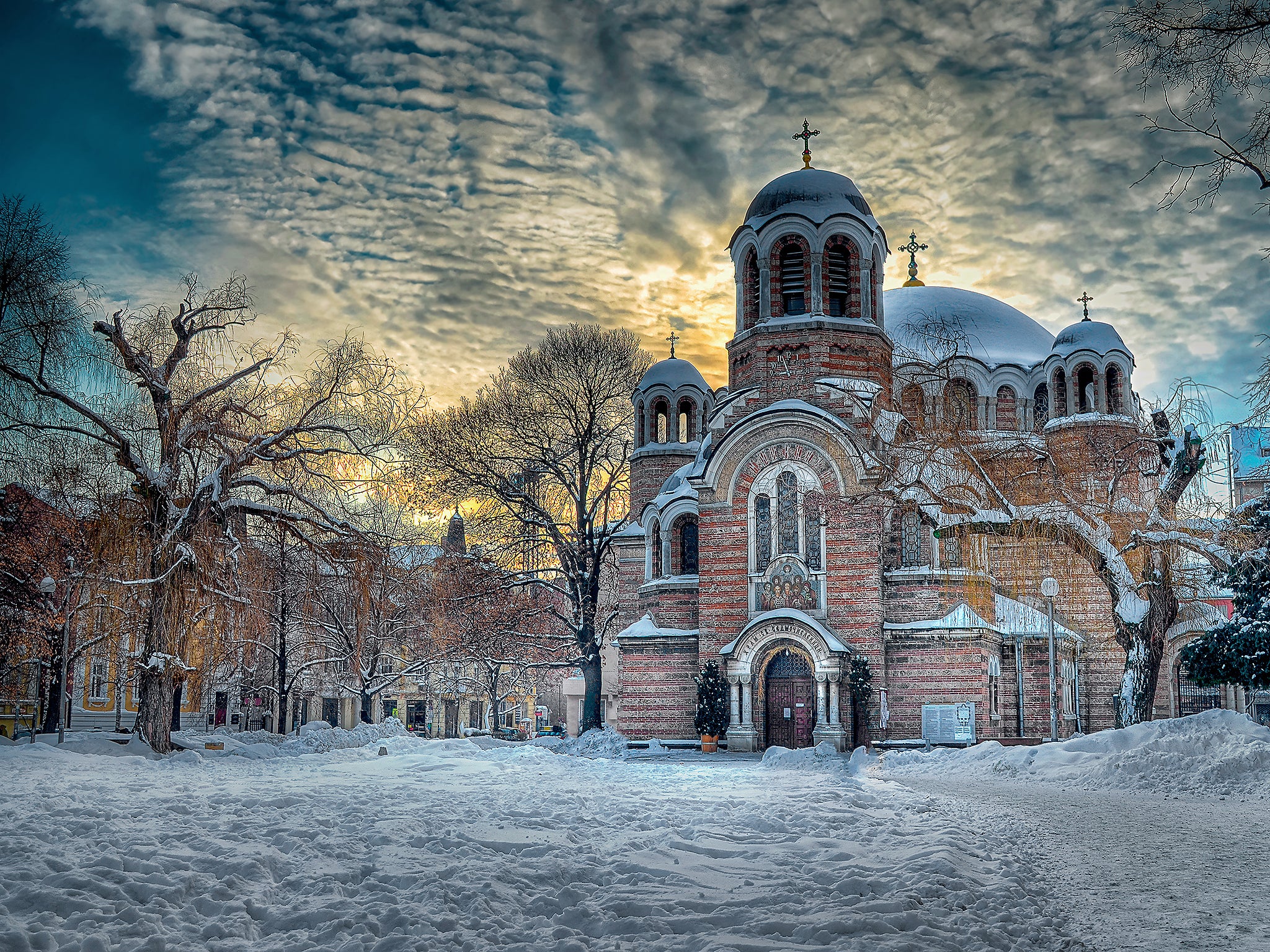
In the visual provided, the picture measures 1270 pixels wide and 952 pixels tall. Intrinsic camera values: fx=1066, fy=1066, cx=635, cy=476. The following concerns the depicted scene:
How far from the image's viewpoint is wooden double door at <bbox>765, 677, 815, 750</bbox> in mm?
26500

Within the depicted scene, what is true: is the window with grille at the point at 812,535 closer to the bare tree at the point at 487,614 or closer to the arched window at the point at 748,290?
the arched window at the point at 748,290

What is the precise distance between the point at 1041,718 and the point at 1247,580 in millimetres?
12739

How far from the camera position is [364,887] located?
687 cm

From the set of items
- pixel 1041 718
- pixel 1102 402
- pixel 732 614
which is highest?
pixel 1102 402

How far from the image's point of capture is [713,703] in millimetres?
27312

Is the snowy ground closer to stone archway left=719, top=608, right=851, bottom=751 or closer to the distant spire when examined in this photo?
stone archway left=719, top=608, right=851, bottom=751

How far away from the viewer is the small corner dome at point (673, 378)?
A: 3622cm

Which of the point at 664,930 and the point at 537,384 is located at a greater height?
the point at 537,384

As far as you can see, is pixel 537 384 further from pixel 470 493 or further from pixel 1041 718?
pixel 1041 718

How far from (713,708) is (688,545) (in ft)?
18.9

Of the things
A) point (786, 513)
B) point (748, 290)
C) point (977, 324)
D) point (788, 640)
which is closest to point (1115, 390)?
point (977, 324)

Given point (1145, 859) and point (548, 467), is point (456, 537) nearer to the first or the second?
point (548, 467)

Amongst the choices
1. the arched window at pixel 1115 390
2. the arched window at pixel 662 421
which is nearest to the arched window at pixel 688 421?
the arched window at pixel 662 421

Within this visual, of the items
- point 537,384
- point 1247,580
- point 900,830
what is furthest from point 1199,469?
point 537,384
